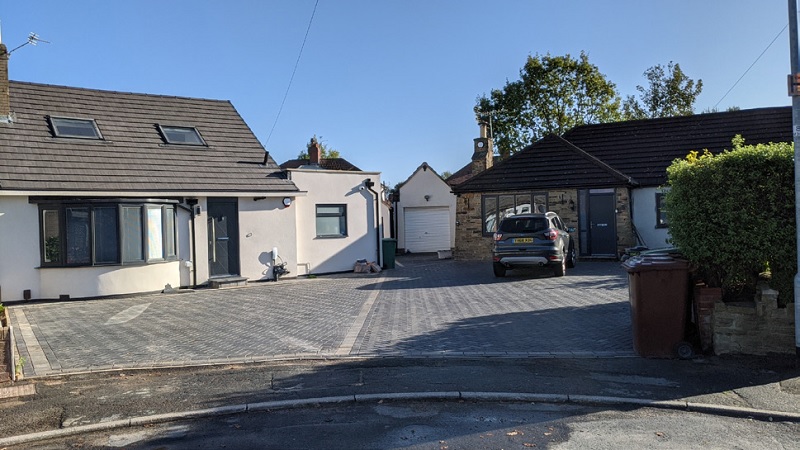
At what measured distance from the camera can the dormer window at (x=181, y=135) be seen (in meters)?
19.3

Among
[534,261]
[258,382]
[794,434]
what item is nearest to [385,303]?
[534,261]

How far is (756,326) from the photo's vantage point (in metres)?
7.78

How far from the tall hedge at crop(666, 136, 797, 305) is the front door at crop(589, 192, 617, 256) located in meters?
14.5

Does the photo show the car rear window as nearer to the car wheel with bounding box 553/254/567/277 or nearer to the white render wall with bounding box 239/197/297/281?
the car wheel with bounding box 553/254/567/277

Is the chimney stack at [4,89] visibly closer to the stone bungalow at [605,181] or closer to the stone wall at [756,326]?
the stone bungalow at [605,181]

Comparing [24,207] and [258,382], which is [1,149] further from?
[258,382]

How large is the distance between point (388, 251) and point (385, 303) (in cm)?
912

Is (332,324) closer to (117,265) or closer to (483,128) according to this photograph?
(117,265)

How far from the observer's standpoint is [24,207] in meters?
15.0

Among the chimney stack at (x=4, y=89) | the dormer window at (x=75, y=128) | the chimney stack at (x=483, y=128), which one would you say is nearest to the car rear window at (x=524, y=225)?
the chimney stack at (x=483, y=128)

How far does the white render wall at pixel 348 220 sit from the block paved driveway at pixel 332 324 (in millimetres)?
3220

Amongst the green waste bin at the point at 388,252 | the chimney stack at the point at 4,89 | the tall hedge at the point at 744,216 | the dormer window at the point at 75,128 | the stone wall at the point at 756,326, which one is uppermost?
the chimney stack at the point at 4,89

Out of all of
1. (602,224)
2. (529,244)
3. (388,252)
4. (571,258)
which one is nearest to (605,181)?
(602,224)

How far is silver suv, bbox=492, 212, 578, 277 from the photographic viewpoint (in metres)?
16.9
